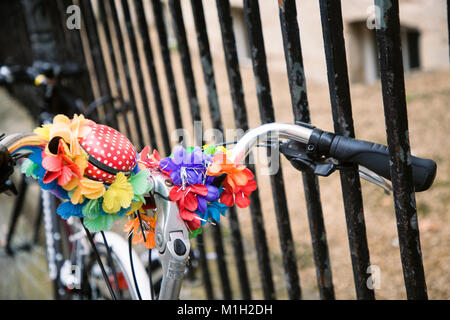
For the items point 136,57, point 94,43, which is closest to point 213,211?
point 136,57

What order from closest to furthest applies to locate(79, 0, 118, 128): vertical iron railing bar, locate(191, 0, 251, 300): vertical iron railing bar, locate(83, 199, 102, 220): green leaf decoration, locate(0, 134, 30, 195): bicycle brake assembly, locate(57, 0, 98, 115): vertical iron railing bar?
locate(0, 134, 30, 195): bicycle brake assembly
locate(83, 199, 102, 220): green leaf decoration
locate(191, 0, 251, 300): vertical iron railing bar
locate(79, 0, 118, 128): vertical iron railing bar
locate(57, 0, 98, 115): vertical iron railing bar

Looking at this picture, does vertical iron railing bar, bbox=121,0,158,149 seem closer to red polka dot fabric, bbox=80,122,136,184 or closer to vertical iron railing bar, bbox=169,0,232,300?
vertical iron railing bar, bbox=169,0,232,300

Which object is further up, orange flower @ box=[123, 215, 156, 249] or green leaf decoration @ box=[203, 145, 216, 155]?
green leaf decoration @ box=[203, 145, 216, 155]

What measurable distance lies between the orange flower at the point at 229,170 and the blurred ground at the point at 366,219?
59.7 inches

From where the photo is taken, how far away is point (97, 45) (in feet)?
9.48

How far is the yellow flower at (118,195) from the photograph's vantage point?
104 centimetres

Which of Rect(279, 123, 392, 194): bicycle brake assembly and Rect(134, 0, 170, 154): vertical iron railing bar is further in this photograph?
Rect(134, 0, 170, 154): vertical iron railing bar

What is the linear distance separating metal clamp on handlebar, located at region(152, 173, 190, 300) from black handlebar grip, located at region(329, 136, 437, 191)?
0.43 metres

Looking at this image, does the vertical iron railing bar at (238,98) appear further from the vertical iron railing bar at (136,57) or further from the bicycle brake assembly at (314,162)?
the vertical iron railing bar at (136,57)

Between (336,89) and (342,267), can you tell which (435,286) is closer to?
(342,267)

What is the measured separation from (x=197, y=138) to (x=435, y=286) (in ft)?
4.60

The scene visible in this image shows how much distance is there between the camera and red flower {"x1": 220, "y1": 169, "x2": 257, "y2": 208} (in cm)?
114

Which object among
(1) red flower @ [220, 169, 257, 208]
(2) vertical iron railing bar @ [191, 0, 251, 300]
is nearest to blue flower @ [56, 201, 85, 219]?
(1) red flower @ [220, 169, 257, 208]

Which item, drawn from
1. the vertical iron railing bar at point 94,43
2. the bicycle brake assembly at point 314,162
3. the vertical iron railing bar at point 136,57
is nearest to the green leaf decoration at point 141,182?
the bicycle brake assembly at point 314,162
